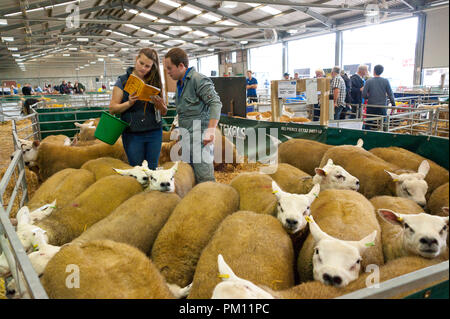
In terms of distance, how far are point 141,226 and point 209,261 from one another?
2.74 feet

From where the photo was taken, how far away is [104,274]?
61.1 inches

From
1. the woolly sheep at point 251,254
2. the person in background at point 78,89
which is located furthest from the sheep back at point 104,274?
the person in background at point 78,89

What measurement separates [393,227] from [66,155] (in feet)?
13.4

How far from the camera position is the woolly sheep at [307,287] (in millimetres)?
1200

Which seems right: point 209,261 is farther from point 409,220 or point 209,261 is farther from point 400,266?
point 409,220

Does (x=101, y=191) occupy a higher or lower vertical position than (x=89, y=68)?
lower

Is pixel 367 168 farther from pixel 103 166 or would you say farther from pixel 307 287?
pixel 103 166

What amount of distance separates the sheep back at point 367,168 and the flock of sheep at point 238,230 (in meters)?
0.01

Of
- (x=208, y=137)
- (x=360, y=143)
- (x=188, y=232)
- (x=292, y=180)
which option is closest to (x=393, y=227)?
(x=292, y=180)

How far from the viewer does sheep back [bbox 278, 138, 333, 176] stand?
4.25 m

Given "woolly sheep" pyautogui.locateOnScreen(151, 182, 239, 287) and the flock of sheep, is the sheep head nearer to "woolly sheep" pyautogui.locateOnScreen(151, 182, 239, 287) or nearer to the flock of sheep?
the flock of sheep
